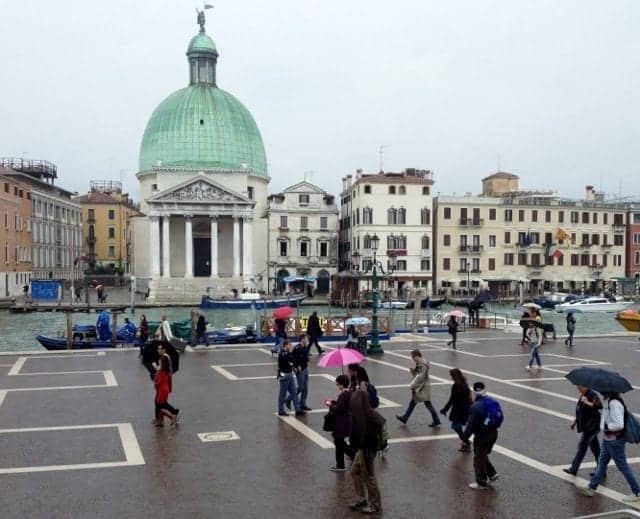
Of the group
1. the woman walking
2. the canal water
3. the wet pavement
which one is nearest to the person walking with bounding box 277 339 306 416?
the wet pavement

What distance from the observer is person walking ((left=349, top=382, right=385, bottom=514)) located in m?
9.02

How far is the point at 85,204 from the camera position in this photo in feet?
361

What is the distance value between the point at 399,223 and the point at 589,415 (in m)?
64.1

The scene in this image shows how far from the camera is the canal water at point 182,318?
42938mm

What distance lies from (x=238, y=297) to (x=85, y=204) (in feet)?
169

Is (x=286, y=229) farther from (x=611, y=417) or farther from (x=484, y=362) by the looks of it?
(x=611, y=417)

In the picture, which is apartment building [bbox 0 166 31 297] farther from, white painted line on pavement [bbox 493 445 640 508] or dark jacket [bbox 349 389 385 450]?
dark jacket [bbox 349 389 385 450]

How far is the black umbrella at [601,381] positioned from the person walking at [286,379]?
20.0 feet

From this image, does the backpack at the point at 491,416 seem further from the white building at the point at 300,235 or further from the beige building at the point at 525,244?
the white building at the point at 300,235

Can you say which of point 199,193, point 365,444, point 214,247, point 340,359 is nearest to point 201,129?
point 199,193

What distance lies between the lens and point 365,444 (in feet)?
29.6

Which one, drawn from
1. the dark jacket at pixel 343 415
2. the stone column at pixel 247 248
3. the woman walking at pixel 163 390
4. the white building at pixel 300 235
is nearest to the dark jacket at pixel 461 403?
the dark jacket at pixel 343 415

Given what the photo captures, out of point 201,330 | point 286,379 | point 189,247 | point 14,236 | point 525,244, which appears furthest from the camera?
point 189,247

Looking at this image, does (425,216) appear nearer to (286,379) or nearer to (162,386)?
(286,379)
